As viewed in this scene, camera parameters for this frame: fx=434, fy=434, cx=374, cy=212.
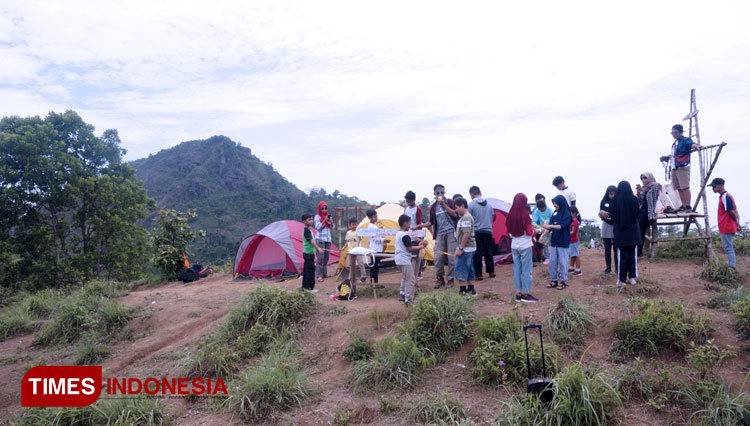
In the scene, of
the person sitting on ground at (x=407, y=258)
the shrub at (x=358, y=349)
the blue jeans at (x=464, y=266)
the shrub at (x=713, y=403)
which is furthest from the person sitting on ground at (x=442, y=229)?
the shrub at (x=713, y=403)

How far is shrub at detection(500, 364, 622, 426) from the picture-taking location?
388 cm

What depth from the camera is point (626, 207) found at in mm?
6645

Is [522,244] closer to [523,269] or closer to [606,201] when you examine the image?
[523,269]

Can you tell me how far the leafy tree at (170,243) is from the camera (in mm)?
13578

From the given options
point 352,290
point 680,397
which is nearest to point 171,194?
point 352,290

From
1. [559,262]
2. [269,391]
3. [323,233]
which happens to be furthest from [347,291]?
[559,262]

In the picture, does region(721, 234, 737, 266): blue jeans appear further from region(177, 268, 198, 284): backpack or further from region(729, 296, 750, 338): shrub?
region(177, 268, 198, 284): backpack

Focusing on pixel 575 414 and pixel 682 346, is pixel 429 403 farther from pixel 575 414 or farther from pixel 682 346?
pixel 682 346

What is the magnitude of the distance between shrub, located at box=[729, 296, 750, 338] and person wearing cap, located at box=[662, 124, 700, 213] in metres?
3.87

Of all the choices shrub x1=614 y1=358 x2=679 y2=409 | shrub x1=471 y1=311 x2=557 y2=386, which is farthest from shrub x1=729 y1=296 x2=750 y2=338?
shrub x1=471 y1=311 x2=557 y2=386

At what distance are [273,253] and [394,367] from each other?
772 cm

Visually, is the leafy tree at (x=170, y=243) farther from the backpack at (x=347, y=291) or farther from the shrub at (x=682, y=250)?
the shrub at (x=682, y=250)

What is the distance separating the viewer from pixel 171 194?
37875mm

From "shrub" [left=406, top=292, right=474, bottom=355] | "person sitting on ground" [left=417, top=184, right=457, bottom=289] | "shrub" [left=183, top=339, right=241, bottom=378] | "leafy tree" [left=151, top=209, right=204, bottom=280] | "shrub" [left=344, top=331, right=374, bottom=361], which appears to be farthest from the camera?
"leafy tree" [left=151, top=209, right=204, bottom=280]
